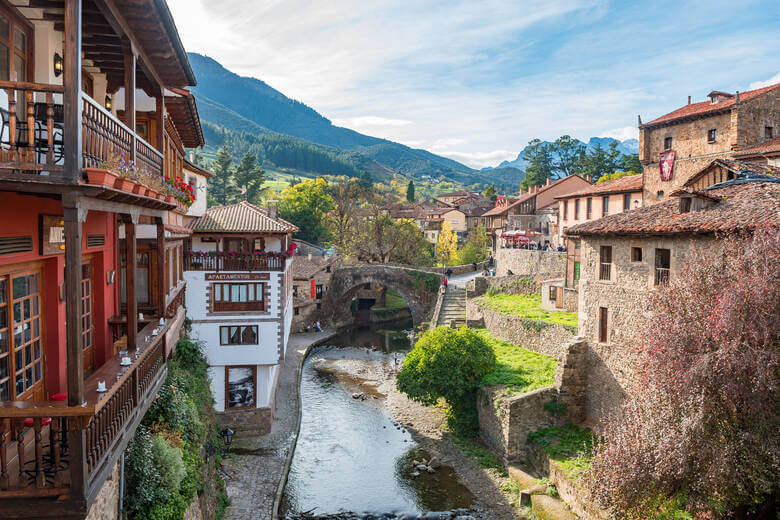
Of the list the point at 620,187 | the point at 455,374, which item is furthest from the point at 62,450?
A: the point at 620,187

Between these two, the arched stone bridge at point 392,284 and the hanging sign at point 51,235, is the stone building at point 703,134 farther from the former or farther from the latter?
the hanging sign at point 51,235

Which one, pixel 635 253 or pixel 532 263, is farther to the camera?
pixel 532 263

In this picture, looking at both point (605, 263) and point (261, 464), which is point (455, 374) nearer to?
point (605, 263)

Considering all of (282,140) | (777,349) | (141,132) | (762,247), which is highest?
(282,140)

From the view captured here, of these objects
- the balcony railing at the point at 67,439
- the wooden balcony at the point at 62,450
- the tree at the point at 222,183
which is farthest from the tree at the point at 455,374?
the tree at the point at 222,183

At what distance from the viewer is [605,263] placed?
20656 millimetres

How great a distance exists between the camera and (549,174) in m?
90.8

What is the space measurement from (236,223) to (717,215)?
1932 cm

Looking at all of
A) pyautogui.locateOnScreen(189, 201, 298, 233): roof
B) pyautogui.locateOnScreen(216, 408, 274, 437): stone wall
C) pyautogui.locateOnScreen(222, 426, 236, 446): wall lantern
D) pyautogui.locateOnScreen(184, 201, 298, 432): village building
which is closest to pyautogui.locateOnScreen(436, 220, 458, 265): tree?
pyautogui.locateOnScreen(189, 201, 298, 233): roof

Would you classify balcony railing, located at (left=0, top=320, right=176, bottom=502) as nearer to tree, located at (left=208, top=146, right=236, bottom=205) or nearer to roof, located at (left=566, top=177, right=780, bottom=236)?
roof, located at (left=566, top=177, right=780, bottom=236)

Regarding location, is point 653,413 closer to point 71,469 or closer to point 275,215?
point 71,469

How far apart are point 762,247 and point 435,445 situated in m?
17.2

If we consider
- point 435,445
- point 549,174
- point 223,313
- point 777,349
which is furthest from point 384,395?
point 549,174

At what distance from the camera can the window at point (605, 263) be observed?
20469 millimetres
